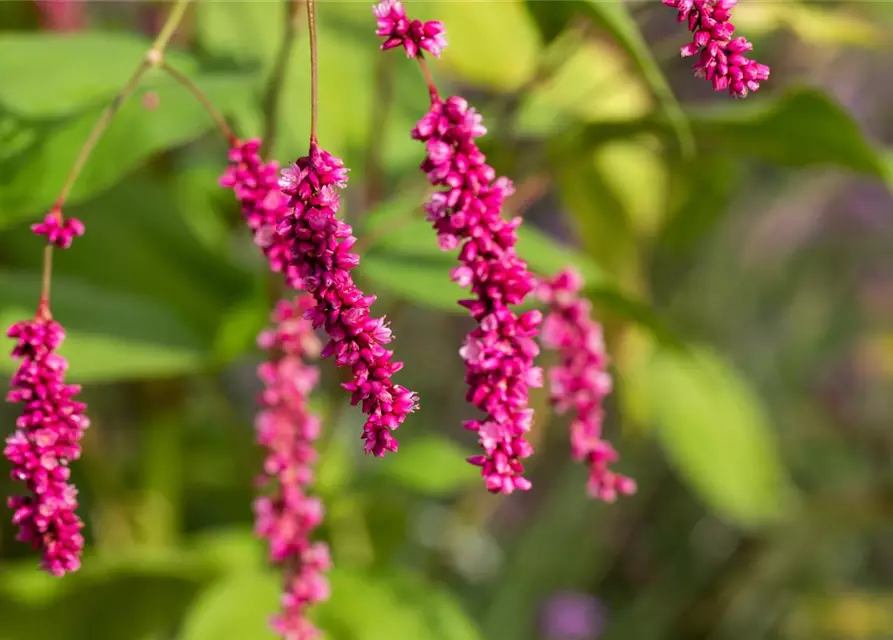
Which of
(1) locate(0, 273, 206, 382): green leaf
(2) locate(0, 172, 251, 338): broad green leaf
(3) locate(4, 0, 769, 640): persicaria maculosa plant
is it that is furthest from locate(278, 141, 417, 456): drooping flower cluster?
(2) locate(0, 172, 251, 338): broad green leaf

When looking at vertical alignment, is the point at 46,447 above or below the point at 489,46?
below

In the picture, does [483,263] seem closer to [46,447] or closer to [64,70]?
[46,447]

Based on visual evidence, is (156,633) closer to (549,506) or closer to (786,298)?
(549,506)

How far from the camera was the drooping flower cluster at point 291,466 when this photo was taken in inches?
13.1

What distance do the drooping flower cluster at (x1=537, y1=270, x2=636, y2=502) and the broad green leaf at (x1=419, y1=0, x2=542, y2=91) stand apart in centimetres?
22

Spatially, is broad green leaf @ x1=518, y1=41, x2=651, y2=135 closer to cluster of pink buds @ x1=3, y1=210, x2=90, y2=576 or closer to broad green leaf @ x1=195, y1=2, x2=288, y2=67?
broad green leaf @ x1=195, y1=2, x2=288, y2=67

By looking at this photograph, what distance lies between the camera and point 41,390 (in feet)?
0.86

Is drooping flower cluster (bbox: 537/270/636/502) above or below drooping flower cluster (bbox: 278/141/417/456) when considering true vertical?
above

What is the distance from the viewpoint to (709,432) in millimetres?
667

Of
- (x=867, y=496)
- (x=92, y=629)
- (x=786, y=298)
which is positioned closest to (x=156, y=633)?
(x=92, y=629)

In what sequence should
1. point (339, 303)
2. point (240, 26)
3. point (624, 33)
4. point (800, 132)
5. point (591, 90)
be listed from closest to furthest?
point (339, 303) → point (624, 33) → point (800, 132) → point (240, 26) → point (591, 90)

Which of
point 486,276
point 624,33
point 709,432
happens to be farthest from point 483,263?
point 709,432

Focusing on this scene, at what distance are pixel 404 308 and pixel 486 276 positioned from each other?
43cm

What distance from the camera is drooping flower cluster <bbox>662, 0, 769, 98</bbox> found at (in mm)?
230
